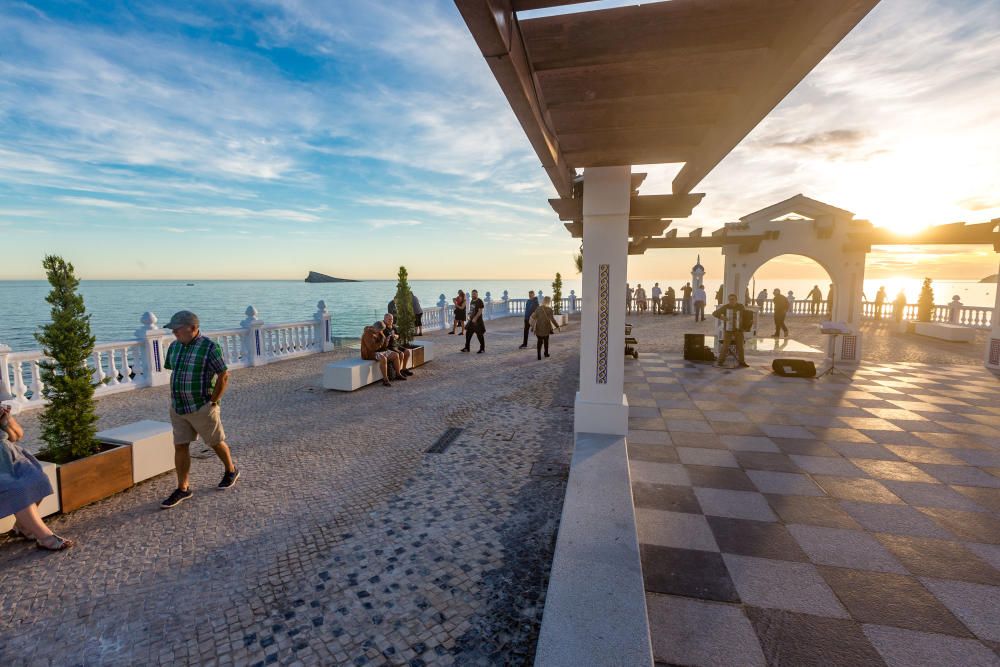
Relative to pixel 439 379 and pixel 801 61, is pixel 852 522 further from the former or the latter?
pixel 439 379

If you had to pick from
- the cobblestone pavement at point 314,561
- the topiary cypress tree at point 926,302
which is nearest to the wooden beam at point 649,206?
the cobblestone pavement at point 314,561

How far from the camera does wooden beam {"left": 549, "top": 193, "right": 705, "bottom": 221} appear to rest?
6.00 m

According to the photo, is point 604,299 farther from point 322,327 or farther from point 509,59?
point 322,327

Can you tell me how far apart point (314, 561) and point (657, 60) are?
4406 millimetres

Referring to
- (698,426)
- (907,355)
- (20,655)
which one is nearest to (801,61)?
(698,426)

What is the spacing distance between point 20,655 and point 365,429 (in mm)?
3978

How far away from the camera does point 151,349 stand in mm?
8891

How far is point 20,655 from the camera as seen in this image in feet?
7.97

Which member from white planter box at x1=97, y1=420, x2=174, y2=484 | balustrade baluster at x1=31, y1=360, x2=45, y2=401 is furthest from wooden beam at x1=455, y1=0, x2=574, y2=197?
balustrade baluster at x1=31, y1=360, x2=45, y2=401

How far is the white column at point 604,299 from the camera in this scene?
5391 mm

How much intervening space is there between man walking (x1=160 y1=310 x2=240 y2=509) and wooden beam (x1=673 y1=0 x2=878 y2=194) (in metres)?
4.93

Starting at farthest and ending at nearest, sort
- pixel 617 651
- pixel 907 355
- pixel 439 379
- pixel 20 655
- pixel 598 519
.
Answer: pixel 907 355 < pixel 439 379 < pixel 598 519 < pixel 20 655 < pixel 617 651

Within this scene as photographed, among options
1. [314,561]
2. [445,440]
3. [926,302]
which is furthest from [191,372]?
[926,302]

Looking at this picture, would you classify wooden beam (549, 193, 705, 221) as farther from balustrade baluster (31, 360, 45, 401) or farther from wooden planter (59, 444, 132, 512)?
balustrade baluster (31, 360, 45, 401)
